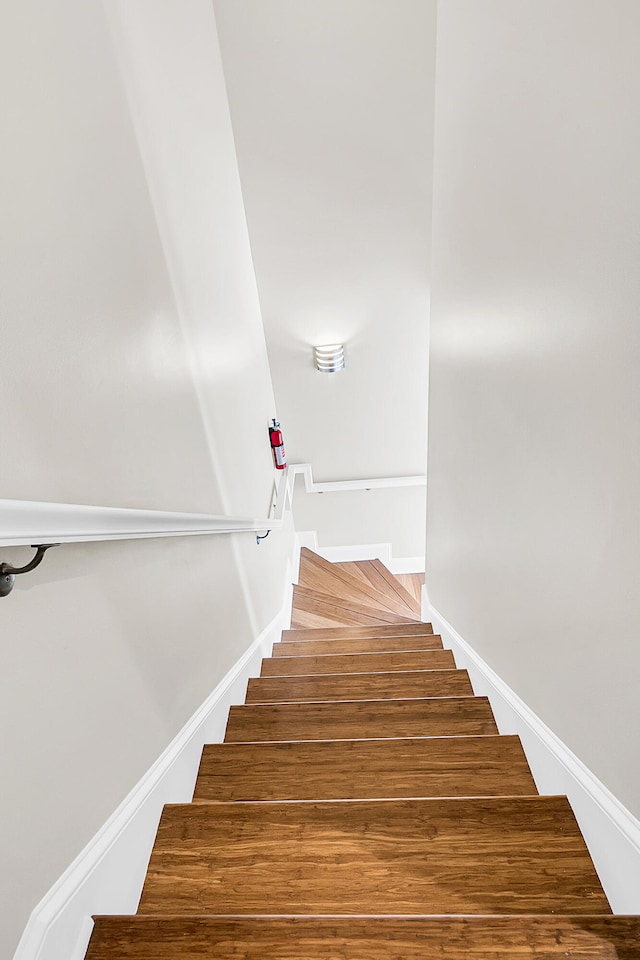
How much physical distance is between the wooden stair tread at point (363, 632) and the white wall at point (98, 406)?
47.2 inches

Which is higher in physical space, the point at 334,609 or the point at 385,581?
the point at 334,609

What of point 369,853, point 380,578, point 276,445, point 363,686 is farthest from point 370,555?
point 369,853

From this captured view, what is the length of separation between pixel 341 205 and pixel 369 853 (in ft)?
10.7

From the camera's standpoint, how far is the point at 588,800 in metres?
1.22

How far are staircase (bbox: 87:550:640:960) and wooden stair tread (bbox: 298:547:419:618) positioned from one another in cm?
250

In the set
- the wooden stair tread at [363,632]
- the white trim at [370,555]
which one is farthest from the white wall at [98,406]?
the white trim at [370,555]

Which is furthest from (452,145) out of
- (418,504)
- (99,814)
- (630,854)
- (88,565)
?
(418,504)

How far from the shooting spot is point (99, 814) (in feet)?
3.66

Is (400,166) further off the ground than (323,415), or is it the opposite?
(400,166)

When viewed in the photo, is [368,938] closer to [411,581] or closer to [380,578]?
[380,578]

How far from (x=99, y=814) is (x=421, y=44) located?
3.32 m

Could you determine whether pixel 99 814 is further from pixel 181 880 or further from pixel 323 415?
pixel 323 415

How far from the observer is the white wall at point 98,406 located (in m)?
0.93

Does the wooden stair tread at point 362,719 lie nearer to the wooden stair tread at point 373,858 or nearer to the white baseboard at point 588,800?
the white baseboard at point 588,800
